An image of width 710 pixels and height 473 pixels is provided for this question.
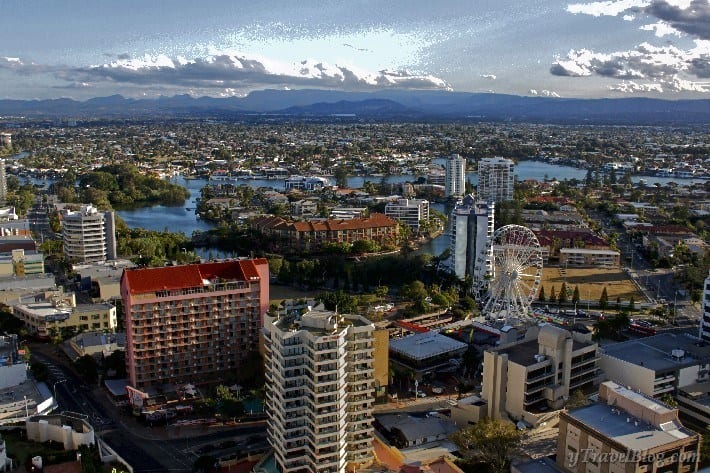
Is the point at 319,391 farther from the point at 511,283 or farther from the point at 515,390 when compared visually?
the point at 511,283

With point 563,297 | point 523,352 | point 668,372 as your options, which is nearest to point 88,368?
point 523,352

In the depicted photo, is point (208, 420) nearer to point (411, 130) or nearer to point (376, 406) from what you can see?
point (376, 406)

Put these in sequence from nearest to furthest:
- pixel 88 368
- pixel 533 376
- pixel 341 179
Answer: pixel 533 376 → pixel 88 368 → pixel 341 179

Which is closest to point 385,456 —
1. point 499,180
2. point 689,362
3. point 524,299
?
point 689,362

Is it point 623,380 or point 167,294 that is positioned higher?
point 167,294

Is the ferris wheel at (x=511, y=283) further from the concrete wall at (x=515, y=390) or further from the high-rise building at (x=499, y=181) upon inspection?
the high-rise building at (x=499, y=181)
